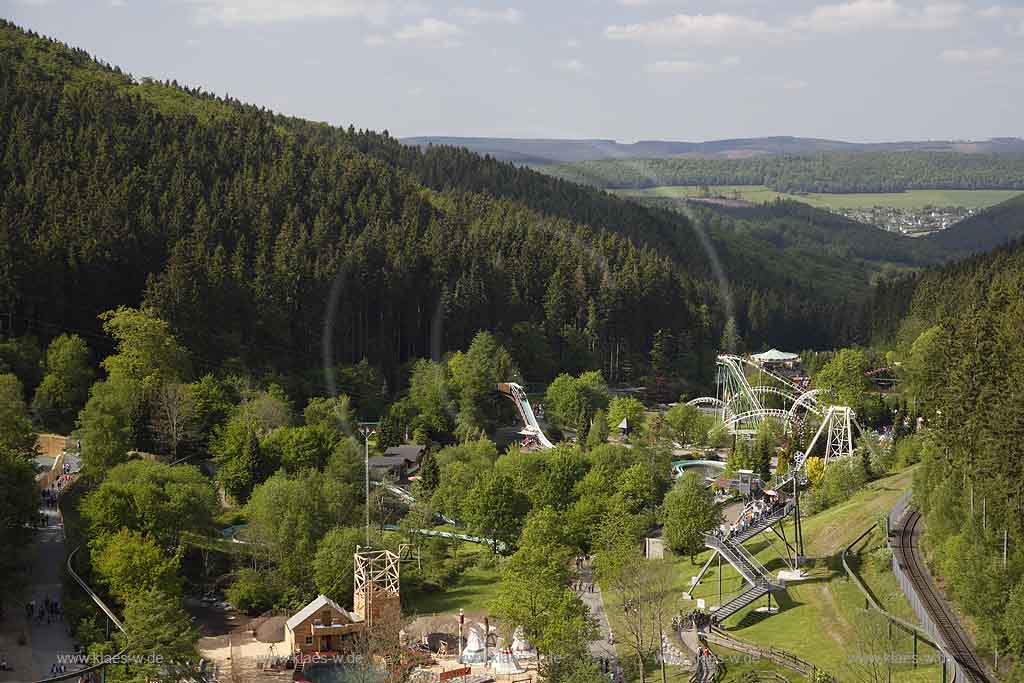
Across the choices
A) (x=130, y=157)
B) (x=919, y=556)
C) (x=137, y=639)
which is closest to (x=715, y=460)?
(x=919, y=556)

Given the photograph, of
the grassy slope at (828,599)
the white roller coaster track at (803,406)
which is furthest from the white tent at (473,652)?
the white roller coaster track at (803,406)

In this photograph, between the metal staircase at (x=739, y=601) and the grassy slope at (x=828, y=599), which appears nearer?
the grassy slope at (x=828, y=599)

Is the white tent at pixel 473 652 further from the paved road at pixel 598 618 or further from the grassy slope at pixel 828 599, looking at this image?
the grassy slope at pixel 828 599

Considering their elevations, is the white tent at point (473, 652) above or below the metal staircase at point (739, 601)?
below

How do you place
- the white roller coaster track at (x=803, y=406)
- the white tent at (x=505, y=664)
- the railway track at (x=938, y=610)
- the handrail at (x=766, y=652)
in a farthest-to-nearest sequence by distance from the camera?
the white roller coaster track at (x=803, y=406) < the white tent at (x=505, y=664) < the handrail at (x=766, y=652) < the railway track at (x=938, y=610)

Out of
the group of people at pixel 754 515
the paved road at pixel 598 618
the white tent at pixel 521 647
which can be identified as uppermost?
the group of people at pixel 754 515

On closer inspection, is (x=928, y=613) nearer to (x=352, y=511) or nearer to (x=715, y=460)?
(x=352, y=511)

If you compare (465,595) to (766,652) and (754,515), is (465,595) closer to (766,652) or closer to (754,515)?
(754,515)

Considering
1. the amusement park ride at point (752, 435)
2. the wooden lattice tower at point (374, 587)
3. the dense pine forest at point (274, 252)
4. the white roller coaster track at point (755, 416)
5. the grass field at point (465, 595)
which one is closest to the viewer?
the wooden lattice tower at point (374, 587)
